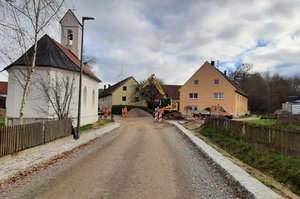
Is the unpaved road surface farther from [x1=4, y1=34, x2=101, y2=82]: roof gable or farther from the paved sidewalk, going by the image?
[x1=4, y1=34, x2=101, y2=82]: roof gable

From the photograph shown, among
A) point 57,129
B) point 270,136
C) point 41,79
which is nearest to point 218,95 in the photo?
point 41,79

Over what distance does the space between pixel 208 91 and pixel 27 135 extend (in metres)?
46.7

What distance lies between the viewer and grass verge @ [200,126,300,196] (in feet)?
32.7

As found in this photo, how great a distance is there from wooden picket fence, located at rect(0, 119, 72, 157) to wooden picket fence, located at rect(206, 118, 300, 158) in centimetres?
1003

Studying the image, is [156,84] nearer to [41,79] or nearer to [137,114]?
[137,114]

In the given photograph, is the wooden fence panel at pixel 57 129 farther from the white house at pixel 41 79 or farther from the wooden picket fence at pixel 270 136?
the wooden picket fence at pixel 270 136

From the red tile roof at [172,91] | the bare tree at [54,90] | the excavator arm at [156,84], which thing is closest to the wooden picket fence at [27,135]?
the bare tree at [54,90]

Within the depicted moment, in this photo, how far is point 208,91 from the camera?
57125 millimetres

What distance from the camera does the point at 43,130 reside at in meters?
14.8

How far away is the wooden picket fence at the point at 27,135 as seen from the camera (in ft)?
36.5

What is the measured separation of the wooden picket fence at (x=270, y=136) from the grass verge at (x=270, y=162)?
298 mm

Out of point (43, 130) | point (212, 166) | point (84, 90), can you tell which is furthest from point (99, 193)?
point (84, 90)

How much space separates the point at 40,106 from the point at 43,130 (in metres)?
10.6

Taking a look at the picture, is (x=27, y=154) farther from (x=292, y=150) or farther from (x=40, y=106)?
(x=40, y=106)
